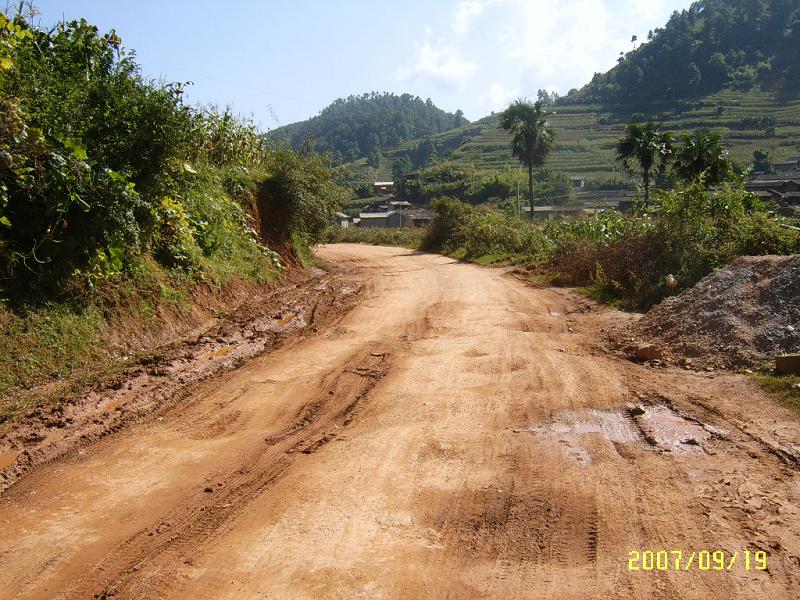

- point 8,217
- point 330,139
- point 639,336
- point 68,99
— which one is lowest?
point 639,336

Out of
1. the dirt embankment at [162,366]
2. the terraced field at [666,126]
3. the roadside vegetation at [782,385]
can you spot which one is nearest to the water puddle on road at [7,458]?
the dirt embankment at [162,366]

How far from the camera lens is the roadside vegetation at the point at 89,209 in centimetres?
795

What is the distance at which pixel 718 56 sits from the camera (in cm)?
8388

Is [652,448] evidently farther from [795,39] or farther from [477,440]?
[795,39]

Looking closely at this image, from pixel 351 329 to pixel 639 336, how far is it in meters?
4.96

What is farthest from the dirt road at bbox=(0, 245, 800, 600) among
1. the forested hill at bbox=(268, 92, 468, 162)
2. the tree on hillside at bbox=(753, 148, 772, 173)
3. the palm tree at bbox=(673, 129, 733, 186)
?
the forested hill at bbox=(268, 92, 468, 162)

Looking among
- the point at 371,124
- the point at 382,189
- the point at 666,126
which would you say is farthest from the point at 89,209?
the point at 371,124

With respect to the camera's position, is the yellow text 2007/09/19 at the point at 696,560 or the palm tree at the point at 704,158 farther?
the palm tree at the point at 704,158

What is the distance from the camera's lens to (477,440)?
6105 mm

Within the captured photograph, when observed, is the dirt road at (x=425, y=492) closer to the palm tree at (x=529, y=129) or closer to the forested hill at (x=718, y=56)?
the palm tree at (x=529, y=129)

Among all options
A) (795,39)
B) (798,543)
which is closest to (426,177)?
(795,39)

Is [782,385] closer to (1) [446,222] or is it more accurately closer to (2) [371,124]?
(1) [446,222]

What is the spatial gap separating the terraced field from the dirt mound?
55.8 meters

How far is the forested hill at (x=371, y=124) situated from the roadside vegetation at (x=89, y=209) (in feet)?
307
